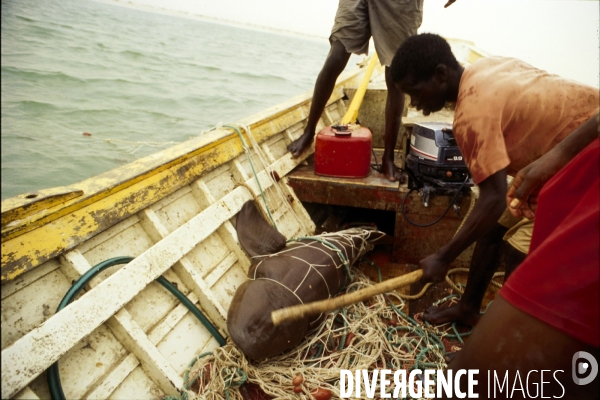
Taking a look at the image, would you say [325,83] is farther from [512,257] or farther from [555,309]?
[555,309]

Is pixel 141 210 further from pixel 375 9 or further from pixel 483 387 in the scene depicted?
pixel 375 9

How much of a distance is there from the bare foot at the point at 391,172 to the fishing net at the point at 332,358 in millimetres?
941

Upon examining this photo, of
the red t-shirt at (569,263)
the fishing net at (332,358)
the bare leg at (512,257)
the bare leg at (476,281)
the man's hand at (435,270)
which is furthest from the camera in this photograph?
the bare leg at (476,281)

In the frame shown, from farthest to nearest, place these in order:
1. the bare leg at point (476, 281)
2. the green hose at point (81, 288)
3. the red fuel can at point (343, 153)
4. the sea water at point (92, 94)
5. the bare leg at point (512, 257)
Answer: the red fuel can at point (343, 153) → the bare leg at point (476, 281) → the bare leg at point (512, 257) → the green hose at point (81, 288) → the sea water at point (92, 94)

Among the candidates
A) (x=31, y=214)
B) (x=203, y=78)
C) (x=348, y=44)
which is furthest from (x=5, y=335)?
(x=203, y=78)

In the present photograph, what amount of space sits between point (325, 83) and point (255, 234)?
1.44 meters

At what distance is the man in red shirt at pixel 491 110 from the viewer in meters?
1.62

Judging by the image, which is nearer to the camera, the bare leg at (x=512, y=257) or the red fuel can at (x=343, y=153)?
the bare leg at (x=512, y=257)

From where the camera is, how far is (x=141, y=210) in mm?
2059

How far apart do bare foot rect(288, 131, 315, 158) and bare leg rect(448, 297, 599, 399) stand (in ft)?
7.89

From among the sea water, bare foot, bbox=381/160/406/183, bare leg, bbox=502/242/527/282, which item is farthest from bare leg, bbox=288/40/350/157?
bare leg, bbox=502/242/527/282

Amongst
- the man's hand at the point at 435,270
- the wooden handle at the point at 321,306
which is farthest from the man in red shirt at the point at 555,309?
the man's hand at the point at 435,270

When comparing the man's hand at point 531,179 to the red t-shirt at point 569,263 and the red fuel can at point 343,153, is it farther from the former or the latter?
the red fuel can at point 343,153

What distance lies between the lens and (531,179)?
1.40 metres
